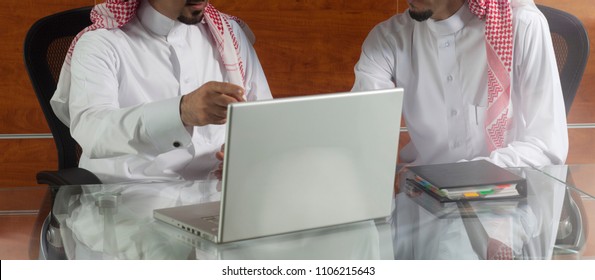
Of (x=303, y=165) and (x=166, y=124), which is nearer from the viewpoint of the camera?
(x=303, y=165)

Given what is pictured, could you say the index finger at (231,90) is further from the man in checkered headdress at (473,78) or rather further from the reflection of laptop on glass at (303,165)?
the man in checkered headdress at (473,78)

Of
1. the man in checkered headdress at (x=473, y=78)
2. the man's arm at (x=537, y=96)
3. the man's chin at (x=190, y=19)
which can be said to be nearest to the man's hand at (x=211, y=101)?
the man's chin at (x=190, y=19)

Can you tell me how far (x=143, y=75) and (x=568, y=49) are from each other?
1280mm

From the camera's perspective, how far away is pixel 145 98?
2633 millimetres

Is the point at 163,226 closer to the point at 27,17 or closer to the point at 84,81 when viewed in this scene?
the point at 84,81

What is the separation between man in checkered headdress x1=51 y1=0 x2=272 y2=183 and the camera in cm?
236

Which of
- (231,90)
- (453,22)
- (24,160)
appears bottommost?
(24,160)

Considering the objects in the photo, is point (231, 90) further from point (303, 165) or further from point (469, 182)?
point (469, 182)

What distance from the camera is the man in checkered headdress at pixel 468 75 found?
268 cm

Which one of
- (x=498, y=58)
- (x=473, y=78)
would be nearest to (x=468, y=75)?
(x=473, y=78)

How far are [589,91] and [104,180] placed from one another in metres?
2.01

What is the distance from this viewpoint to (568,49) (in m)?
2.72

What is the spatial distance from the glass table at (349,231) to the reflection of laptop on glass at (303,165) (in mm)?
30
